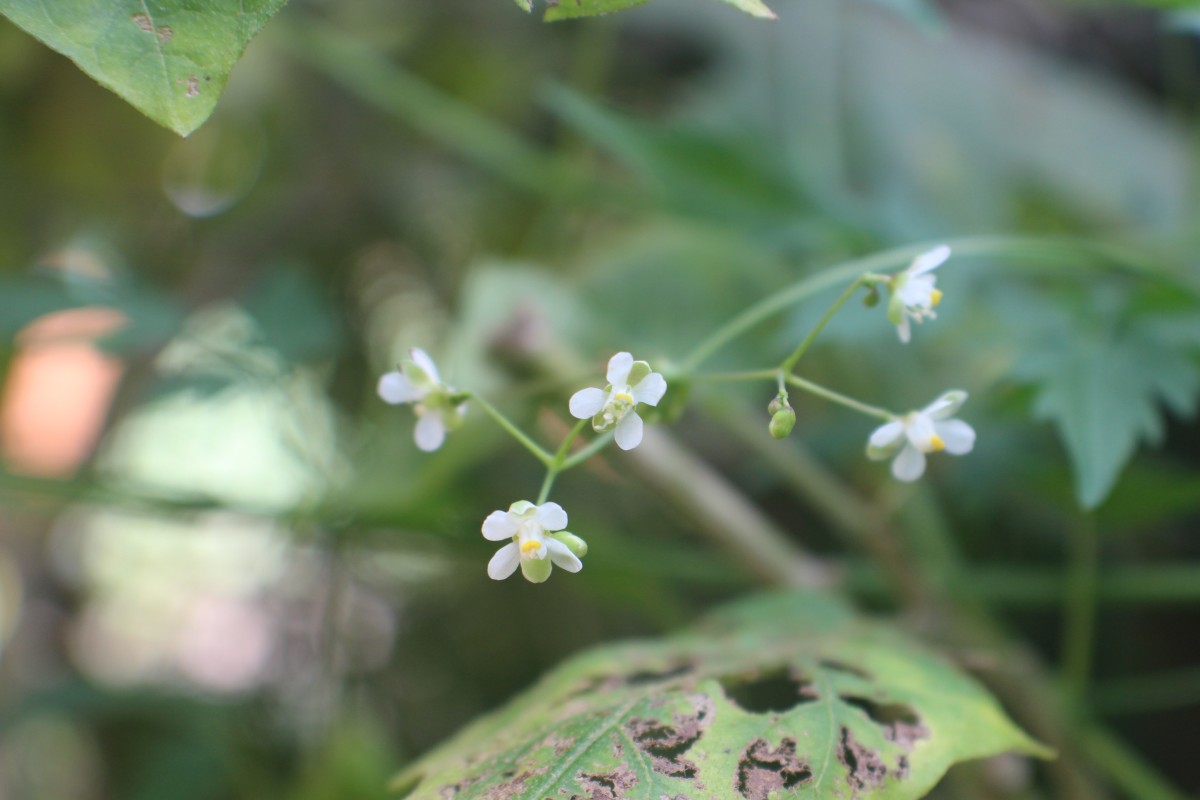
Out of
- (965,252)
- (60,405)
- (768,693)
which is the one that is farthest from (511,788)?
(60,405)

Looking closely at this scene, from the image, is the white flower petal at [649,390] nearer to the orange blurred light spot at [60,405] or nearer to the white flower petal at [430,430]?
the white flower petal at [430,430]

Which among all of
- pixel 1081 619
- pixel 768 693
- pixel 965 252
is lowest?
pixel 768 693

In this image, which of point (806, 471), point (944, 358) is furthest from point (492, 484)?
point (944, 358)

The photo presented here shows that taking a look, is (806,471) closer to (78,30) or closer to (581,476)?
(581,476)

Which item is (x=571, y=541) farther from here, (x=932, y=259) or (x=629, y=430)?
(x=932, y=259)

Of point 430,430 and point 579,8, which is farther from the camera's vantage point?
point 430,430

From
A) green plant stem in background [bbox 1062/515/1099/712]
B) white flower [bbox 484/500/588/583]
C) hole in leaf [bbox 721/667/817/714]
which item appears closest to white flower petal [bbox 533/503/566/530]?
white flower [bbox 484/500/588/583]

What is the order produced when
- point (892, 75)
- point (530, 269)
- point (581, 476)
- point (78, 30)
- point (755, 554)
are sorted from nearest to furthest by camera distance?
point (78, 30) < point (755, 554) < point (530, 269) < point (581, 476) < point (892, 75)
